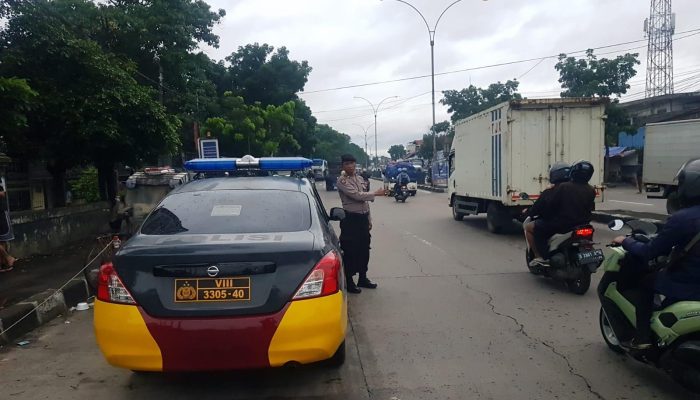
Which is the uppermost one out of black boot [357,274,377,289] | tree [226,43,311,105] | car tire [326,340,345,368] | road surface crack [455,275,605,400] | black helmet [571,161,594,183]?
tree [226,43,311,105]

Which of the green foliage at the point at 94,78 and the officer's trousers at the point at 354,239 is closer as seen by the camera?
the officer's trousers at the point at 354,239

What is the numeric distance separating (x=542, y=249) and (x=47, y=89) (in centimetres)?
890

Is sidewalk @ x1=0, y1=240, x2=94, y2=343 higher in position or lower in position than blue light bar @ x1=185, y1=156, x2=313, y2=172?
lower

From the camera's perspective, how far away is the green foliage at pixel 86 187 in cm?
1692

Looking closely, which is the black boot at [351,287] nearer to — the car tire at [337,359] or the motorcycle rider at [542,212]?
the motorcycle rider at [542,212]

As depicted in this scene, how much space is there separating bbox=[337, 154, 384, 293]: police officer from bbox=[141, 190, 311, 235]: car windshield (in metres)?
2.07

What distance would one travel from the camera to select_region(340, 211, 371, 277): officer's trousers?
6686mm

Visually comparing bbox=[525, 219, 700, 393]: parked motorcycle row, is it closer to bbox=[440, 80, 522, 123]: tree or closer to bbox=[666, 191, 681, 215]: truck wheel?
bbox=[666, 191, 681, 215]: truck wheel

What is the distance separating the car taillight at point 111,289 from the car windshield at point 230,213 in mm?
553

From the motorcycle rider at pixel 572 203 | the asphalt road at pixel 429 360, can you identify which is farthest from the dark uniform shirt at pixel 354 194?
the motorcycle rider at pixel 572 203

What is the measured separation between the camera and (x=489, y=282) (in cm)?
734

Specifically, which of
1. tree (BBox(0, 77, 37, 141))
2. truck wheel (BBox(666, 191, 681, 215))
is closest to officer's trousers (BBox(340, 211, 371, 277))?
truck wheel (BBox(666, 191, 681, 215))

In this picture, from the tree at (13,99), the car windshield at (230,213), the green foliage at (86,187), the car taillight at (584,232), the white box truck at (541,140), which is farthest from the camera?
the green foliage at (86,187)

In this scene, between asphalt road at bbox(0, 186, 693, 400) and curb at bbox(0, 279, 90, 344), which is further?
A: curb at bbox(0, 279, 90, 344)
